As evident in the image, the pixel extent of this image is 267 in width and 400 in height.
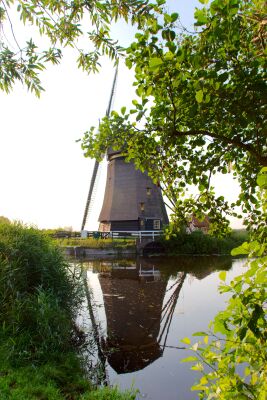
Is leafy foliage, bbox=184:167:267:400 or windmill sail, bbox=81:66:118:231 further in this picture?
windmill sail, bbox=81:66:118:231

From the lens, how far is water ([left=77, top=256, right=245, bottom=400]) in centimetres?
500

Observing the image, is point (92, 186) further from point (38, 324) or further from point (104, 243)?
point (38, 324)

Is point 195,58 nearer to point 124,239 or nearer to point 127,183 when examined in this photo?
point 124,239

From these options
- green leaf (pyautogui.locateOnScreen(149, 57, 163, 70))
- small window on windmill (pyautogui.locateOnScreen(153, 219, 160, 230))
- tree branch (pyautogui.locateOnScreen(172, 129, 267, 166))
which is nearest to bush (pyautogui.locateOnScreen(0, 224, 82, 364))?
tree branch (pyautogui.locateOnScreen(172, 129, 267, 166))

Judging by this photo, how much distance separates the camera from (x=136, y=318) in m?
8.05

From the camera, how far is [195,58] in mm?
1541

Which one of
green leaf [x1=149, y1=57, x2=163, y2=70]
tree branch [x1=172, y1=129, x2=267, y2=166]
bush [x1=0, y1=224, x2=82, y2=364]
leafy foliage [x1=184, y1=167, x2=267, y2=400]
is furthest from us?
bush [x1=0, y1=224, x2=82, y2=364]

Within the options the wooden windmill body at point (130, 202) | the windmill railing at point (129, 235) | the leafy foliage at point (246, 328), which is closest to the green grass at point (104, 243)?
the windmill railing at point (129, 235)

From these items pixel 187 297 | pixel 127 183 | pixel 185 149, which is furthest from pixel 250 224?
pixel 127 183

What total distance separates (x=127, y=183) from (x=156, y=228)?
5.11 metres

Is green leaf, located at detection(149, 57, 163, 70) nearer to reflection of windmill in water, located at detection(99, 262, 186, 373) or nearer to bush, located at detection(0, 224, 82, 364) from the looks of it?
bush, located at detection(0, 224, 82, 364)

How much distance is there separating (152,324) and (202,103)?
6811 millimetres

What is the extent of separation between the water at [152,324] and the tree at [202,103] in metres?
1.02

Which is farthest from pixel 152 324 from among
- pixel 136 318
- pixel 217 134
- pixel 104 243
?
pixel 104 243
